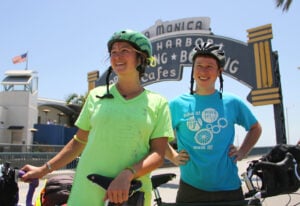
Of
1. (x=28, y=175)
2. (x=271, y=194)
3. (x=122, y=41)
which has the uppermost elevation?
(x=122, y=41)

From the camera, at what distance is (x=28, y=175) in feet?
6.82

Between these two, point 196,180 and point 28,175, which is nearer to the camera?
point 28,175

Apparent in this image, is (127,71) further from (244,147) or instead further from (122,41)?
(244,147)

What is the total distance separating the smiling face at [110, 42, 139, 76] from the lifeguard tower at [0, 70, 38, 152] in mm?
29967

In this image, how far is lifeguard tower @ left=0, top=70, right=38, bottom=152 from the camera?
30.2 meters

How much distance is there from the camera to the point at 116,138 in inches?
68.9

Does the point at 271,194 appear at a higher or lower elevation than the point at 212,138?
lower

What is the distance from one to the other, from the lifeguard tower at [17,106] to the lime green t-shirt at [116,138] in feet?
98.6

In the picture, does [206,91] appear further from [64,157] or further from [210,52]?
[64,157]

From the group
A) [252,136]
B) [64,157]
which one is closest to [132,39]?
[64,157]

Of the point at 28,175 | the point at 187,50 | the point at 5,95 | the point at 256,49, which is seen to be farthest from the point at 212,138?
the point at 5,95

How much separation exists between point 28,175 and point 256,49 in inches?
440

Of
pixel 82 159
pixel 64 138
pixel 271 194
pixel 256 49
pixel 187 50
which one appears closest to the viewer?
pixel 82 159

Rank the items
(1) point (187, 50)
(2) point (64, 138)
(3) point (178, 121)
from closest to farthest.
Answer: (3) point (178, 121) < (1) point (187, 50) < (2) point (64, 138)
